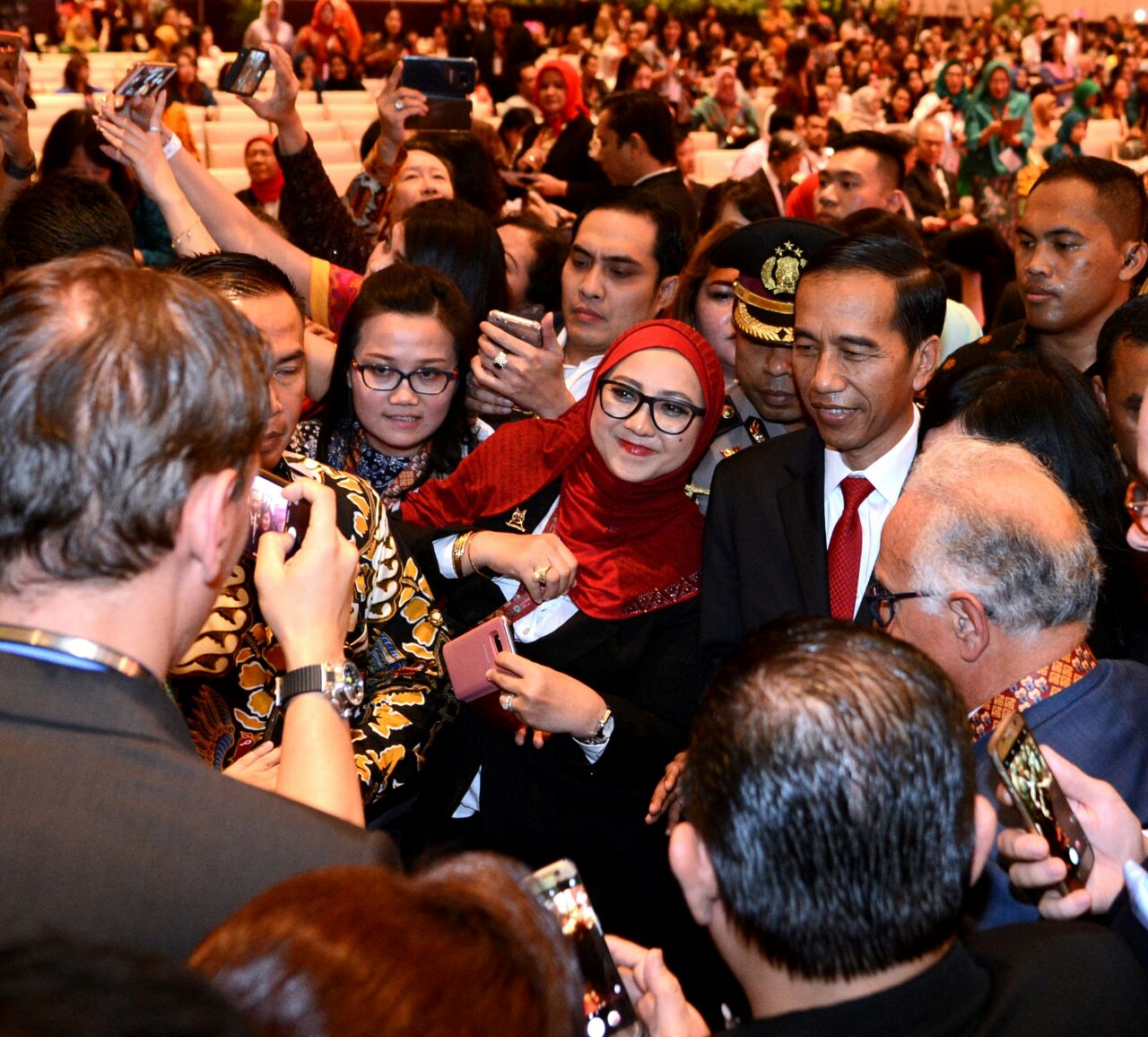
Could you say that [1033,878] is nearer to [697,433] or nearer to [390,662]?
[390,662]

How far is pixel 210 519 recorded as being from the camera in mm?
1182

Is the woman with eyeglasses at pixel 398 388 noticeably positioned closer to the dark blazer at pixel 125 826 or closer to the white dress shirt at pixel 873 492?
the white dress shirt at pixel 873 492

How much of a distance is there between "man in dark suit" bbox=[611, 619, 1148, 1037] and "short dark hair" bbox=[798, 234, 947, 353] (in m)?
1.41

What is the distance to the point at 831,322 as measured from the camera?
2.57 meters

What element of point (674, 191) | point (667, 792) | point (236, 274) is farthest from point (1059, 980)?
point (674, 191)

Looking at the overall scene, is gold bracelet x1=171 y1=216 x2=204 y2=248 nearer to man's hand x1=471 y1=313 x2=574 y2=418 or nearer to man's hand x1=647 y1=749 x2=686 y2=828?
man's hand x1=471 y1=313 x2=574 y2=418

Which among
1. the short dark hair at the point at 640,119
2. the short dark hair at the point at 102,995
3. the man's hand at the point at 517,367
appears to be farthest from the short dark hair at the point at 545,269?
the short dark hair at the point at 102,995

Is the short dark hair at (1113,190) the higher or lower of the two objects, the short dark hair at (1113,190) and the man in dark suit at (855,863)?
the higher

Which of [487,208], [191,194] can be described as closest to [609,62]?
[487,208]

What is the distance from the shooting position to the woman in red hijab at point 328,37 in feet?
41.9

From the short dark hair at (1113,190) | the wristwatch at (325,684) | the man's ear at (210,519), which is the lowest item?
the wristwatch at (325,684)

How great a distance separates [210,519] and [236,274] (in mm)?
1187

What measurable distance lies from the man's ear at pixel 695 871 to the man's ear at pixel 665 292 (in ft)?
7.86

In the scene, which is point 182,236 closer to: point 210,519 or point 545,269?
point 545,269
